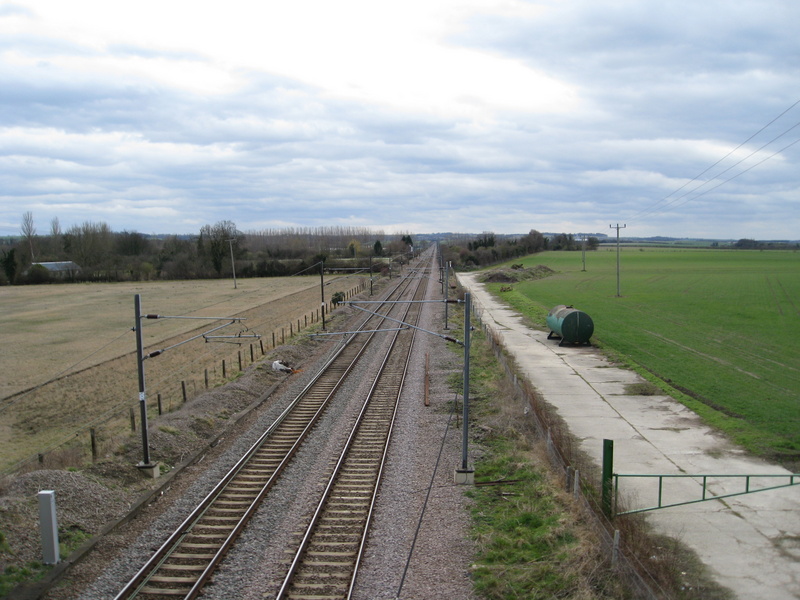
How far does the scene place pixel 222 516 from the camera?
562 inches

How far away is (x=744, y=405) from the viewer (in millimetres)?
24672

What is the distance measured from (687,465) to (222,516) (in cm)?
1341

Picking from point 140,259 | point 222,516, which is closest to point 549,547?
point 222,516

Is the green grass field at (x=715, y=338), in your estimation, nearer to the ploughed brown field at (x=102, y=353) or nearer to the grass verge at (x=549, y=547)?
the grass verge at (x=549, y=547)

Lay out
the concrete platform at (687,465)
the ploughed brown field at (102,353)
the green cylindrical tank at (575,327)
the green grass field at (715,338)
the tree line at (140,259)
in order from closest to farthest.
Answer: the concrete platform at (687,465) < the green grass field at (715,338) < the ploughed brown field at (102,353) < the green cylindrical tank at (575,327) < the tree line at (140,259)

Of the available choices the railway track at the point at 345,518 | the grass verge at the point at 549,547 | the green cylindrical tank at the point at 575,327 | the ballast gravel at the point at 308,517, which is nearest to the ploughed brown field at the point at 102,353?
the ballast gravel at the point at 308,517

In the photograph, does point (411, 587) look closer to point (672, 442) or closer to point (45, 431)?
point (672, 442)

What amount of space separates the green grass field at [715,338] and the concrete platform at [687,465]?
154 cm

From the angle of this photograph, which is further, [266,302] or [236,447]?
[266,302]

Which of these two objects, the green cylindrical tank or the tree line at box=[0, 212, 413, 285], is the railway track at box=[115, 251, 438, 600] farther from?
the tree line at box=[0, 212, 413, 285]

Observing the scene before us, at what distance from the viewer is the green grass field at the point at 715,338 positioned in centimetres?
2324

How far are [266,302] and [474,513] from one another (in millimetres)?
61211

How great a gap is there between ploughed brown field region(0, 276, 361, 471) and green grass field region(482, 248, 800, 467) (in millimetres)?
21215

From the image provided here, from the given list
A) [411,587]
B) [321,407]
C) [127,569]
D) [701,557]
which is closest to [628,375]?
[321,407]
